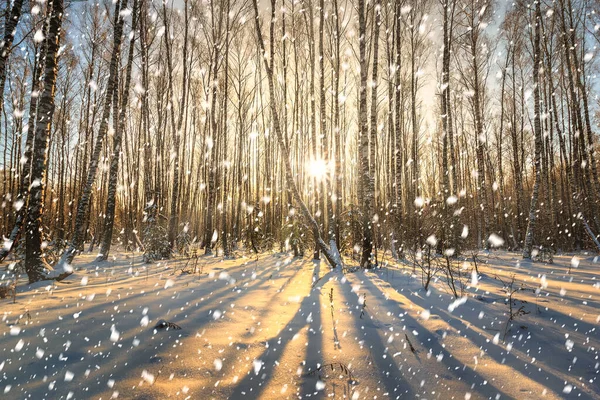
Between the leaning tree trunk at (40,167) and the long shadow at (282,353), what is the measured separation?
14.8ft

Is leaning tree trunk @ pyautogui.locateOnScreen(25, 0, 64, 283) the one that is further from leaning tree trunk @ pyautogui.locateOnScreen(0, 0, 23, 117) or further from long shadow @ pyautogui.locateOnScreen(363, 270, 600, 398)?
long shadow @ pyautogui.locateOnScreen(363, 270, 600, 398)

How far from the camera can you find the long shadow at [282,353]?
185 cm

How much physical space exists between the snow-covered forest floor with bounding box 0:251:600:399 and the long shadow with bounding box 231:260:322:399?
0.03ft

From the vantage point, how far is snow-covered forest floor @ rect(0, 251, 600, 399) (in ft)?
6.09

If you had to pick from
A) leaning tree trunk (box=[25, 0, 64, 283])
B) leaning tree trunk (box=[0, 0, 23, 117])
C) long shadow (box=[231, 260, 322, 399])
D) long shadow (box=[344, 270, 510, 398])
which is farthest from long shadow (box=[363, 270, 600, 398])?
leaning tree trunk (box=[0, 0, 23, 117])

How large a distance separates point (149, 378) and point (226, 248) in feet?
31.2

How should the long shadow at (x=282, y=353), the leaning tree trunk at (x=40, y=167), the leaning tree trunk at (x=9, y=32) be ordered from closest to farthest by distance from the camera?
1. the long shadow at (x=282, y=353)
2. the leaning tree trunk at (x=9, y=32)
3. the leaning tree trunk at (x=40, y=167)

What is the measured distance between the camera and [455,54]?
13.3 m

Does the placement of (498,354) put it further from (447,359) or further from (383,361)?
(383,361)

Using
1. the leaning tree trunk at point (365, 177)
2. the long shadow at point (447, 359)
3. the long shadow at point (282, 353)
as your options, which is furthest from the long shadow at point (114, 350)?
the leaning tree trunk at point (365, 177)

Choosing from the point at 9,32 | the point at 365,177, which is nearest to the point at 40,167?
the point at 9,32

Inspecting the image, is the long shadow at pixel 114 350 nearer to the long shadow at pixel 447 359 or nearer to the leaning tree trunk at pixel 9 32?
the long shadow at pixel 447 359

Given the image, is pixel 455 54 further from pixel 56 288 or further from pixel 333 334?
pixel 56 288

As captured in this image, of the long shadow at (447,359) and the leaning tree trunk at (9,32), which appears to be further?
the leaning tree trunk at (9,32)
